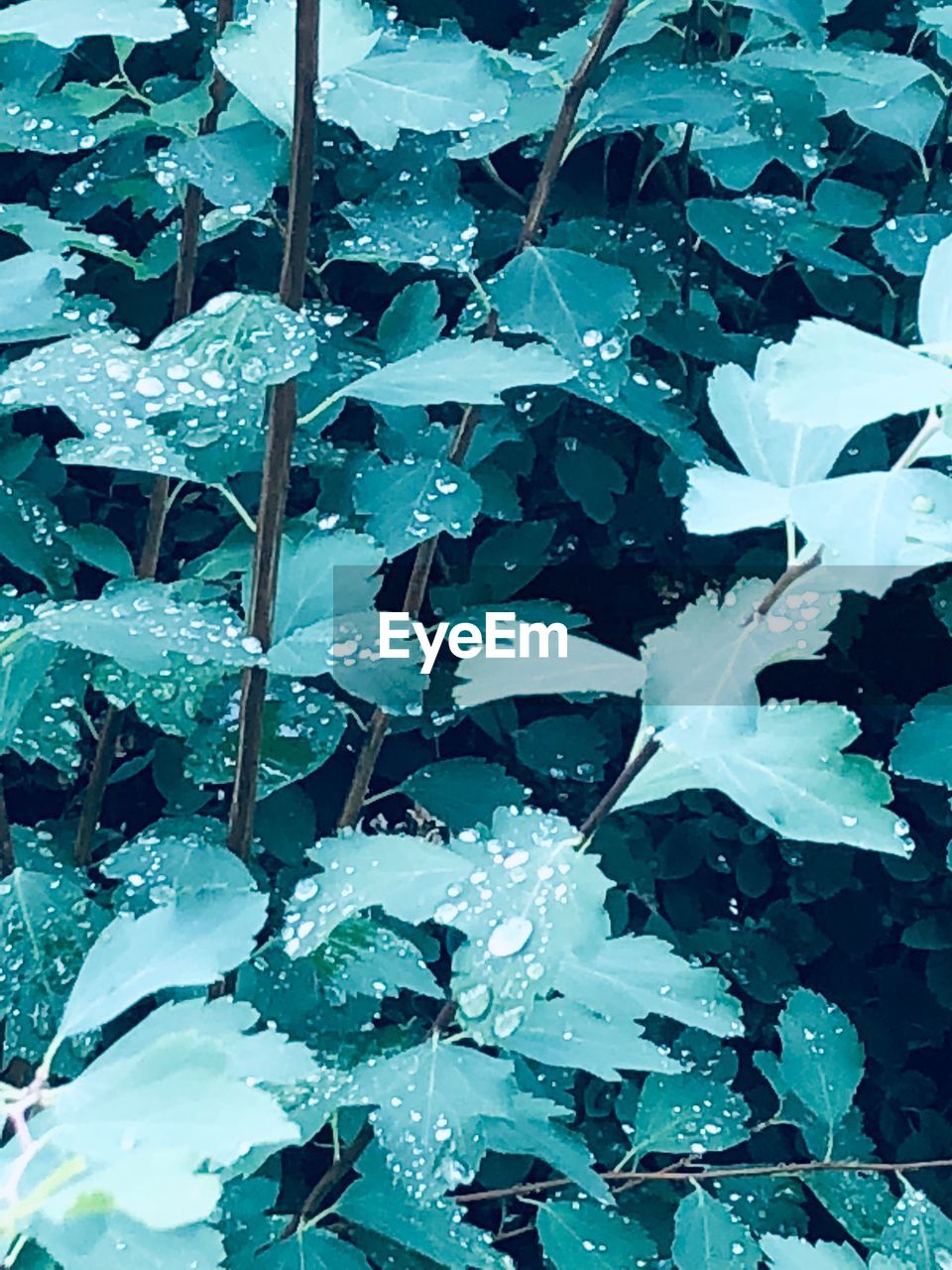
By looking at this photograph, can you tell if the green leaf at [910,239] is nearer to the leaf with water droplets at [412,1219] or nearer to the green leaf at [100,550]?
the green leaf at [100,550]

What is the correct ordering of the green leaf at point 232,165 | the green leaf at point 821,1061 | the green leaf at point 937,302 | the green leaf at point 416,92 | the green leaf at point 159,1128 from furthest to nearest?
the green leaf at point 821,1061 < the green leaf at point 232,165 < the green leaf at point 416,92 < the green leaf at point 937,302 < the green leaf at point 159,1128

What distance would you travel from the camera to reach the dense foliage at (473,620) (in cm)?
56

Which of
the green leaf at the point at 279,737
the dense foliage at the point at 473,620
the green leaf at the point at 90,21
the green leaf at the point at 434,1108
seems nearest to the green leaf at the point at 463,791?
the dense foliage at the point at 473,620

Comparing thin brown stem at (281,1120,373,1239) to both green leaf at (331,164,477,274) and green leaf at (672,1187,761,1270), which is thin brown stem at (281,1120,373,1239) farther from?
green leaf at (331,164,477,274)

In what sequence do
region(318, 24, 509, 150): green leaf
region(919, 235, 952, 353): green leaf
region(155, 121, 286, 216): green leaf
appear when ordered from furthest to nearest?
region(155, 121, 286, 216): green leaf, region(318, 24, 509, 150): green leaf, region(919, 235, 952, 353): green leaf

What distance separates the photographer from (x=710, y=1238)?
2.80 ft

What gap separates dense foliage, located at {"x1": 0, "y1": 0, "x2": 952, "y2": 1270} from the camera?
56cm

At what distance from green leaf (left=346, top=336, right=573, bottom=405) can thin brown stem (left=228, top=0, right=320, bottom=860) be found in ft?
0.18

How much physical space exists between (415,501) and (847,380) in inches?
15.0

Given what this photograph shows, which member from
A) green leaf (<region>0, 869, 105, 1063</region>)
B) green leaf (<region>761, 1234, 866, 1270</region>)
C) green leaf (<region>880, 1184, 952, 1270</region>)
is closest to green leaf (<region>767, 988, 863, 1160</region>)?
green leaf (<region>880, 1184, 952, 1270</region>)

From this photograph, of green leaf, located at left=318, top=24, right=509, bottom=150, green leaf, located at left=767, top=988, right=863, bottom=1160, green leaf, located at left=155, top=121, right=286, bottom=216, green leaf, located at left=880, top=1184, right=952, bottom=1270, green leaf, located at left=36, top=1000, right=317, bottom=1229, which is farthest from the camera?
green leaf, located at left=767, top=988, right=863, bottom=1160

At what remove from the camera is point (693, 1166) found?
103 centimetres

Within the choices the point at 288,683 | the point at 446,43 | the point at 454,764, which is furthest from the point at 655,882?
the point at 446,43

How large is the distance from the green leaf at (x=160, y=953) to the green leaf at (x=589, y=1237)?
0.41 m
